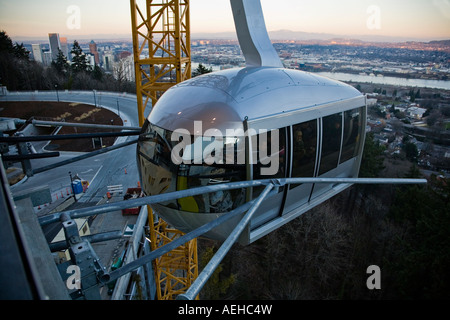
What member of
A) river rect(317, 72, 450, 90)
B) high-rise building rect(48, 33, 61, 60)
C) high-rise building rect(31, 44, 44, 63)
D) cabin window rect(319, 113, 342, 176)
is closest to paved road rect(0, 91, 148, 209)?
cabin window rect(319, 113, 342, 176)

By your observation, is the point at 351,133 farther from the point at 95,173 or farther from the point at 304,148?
the point at 95,173

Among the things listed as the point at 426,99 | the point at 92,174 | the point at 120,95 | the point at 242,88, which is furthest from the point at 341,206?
the point at 120,95

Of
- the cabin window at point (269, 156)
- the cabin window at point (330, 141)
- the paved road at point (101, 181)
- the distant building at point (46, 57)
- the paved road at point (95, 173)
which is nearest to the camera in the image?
the cabin window at point (269, 156)

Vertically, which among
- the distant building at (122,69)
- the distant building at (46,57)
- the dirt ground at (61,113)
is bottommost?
the dirt ground at (61,113)

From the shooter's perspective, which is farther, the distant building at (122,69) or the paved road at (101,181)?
the distant building at (122,69)

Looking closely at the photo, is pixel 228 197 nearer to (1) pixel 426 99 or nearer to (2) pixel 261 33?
(2) pixel 261 33

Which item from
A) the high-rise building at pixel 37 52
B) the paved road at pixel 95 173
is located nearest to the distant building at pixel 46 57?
the high-rise building at pixel 37 52

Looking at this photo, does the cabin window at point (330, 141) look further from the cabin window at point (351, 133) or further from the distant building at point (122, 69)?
the distant building at point (122, 69)

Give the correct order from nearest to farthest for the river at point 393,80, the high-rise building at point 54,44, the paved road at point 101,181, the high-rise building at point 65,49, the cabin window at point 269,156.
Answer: the cabin window at point 269,156 → the paved road at point 101,181 → the river at point 393,80 → the high-rise building at point 54,44 → the high-rise building at point 65,49
